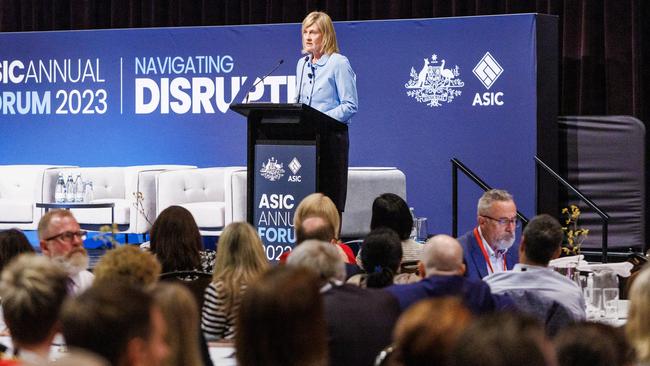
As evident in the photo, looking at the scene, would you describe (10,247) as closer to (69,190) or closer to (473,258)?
(473,258)

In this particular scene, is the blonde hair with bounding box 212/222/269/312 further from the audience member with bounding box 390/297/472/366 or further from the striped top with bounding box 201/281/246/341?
the audience member with bounding box 390/297/472/366

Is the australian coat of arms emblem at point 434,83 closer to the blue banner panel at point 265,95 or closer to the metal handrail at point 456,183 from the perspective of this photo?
the blue banner panel at point 265,95

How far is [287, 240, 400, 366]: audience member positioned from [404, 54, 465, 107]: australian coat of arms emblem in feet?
20.5

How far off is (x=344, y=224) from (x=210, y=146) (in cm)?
190

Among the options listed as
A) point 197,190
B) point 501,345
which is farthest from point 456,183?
point 501,345

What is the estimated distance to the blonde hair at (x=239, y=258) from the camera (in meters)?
4.68

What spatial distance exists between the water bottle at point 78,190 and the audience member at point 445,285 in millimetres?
7086

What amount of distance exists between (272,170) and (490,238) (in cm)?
195

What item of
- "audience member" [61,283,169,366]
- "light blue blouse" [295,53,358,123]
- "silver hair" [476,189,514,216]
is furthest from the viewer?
"light blue blouse" [295,53,358,123]

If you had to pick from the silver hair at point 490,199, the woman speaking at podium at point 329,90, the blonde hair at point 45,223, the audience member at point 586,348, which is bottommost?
the audience member at point 586,348

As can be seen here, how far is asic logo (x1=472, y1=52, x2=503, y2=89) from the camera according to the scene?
979 cm

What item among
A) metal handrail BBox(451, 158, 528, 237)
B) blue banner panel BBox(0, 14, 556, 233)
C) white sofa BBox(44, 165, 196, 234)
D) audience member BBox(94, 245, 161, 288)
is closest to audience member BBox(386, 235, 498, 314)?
audience member BBox(94, 245, 161, 288)

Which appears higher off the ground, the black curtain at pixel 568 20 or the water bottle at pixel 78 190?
the black curtain at pixel 568 20

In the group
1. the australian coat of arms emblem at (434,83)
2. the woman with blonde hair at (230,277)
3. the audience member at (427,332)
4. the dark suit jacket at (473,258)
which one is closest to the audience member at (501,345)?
the audience member at (427,332)
